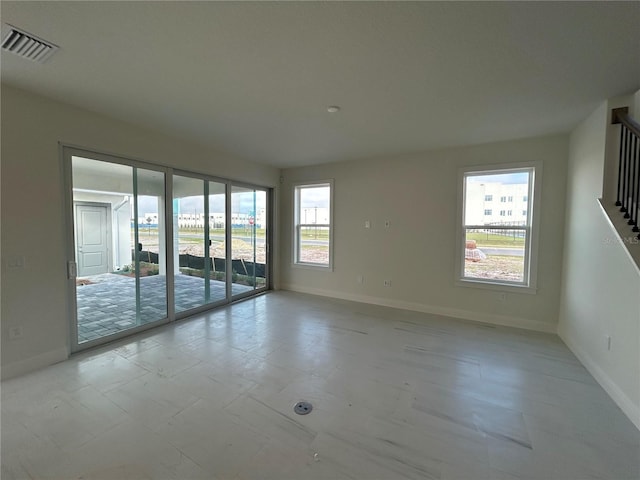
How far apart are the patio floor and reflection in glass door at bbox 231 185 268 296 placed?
1145 mm

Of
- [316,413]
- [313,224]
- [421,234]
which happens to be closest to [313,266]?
[313,224]

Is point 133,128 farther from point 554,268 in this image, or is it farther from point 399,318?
point 554,268

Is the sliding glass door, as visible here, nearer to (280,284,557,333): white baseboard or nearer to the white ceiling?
the white ceiling

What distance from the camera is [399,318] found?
4.17 m

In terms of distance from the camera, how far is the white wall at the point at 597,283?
2.12m

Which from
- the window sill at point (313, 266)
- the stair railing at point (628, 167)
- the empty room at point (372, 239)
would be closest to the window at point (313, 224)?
the window sill at point (313, 266)

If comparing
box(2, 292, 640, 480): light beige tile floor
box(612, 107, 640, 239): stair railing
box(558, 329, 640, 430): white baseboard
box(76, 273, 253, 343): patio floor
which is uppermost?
box(612, 107, 640, 239): stair railing

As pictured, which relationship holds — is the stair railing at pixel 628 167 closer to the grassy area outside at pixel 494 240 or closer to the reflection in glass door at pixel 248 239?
the grassy area outside at pixel 494 240

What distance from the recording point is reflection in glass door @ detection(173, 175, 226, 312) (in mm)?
4051

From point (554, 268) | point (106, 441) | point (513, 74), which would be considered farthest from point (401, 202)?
point (106, 441)

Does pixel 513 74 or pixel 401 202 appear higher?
pixel 513 74

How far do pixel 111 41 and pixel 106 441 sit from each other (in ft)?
8.79

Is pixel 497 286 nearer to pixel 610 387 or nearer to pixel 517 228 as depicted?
pixel 517 228

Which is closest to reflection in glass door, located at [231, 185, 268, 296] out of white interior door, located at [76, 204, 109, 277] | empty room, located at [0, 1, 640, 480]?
empty room, located at [0, 1, 640, 480]
